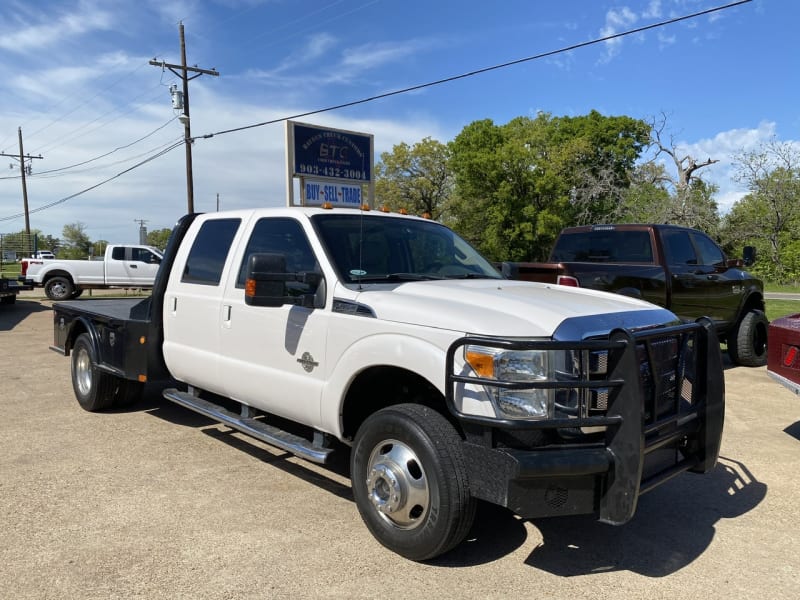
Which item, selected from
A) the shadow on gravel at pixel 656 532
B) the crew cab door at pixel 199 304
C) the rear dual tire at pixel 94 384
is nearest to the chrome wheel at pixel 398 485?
the shadow on gravel at pixel 656 532

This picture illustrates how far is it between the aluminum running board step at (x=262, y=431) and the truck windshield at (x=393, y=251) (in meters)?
1.08

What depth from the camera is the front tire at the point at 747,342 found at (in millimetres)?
9359

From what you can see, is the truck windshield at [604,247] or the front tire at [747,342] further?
the front tire at [747,342]

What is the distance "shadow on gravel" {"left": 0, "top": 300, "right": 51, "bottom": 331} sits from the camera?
1432 centimetres

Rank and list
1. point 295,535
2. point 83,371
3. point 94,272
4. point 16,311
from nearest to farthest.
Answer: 1. point 295,535
2. point 83,371
3. point 16,311
4. point 94,272

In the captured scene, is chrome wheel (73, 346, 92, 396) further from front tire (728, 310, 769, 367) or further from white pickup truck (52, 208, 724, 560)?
front tire (728, 310, 769, 367)

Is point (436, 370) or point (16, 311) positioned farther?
point (16, 311)

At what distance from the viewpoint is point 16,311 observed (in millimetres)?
17484

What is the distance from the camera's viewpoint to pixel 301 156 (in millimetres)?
13516

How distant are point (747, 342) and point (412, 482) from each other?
7.93 metres

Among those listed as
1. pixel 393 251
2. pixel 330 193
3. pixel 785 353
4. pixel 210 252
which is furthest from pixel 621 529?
pixel 330 193

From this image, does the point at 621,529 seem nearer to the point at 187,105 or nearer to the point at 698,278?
the point at 698,278

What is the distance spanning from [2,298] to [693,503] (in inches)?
728

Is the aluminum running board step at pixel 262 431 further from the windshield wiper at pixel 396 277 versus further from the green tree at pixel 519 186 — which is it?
the green tree at pixel 519 186
